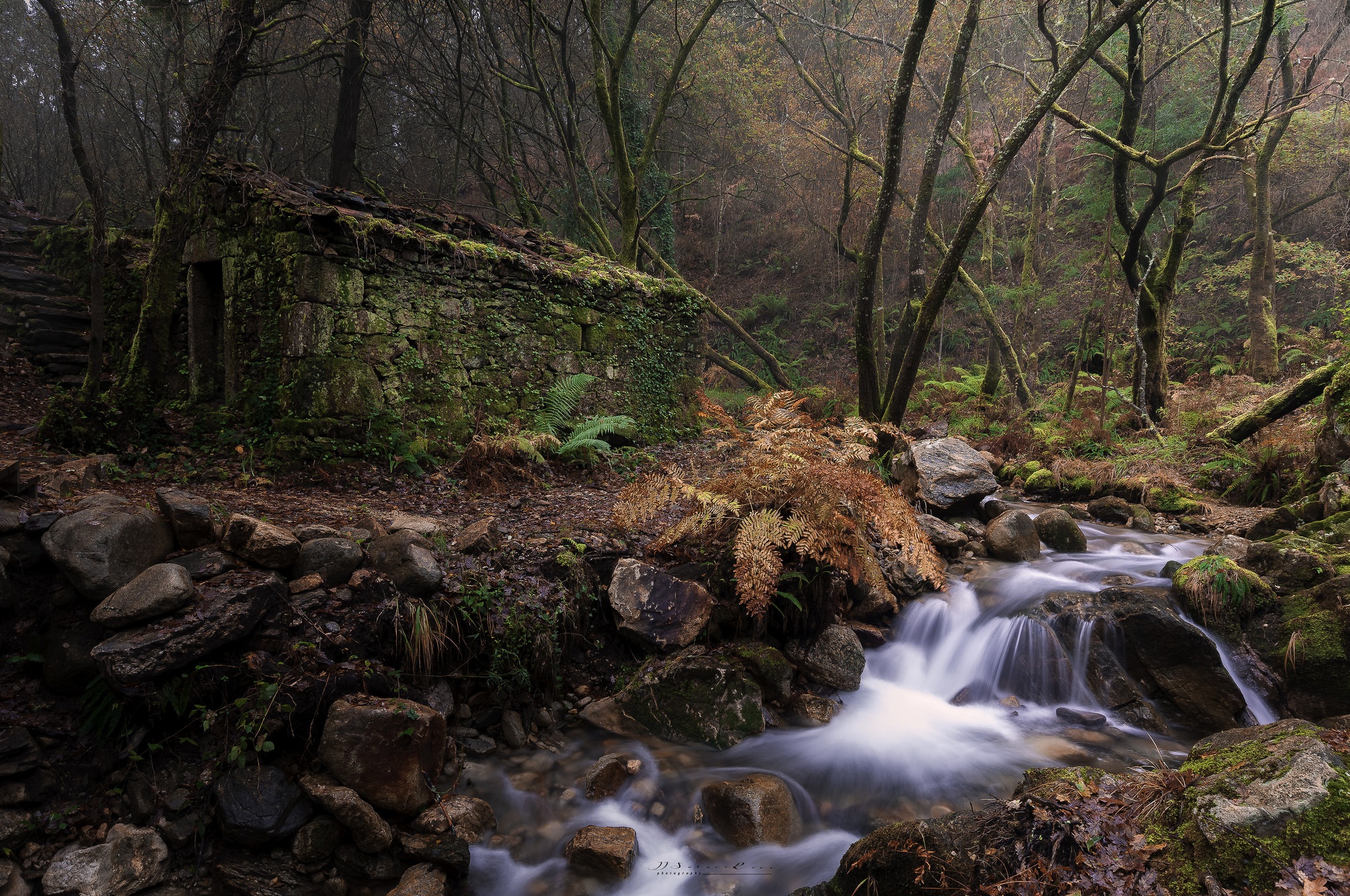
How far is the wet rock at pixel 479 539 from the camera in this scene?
4629mm

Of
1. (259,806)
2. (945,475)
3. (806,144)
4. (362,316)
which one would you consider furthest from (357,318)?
(806,144)

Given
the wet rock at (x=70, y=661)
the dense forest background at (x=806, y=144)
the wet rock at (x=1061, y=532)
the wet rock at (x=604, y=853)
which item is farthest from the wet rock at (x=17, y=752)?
the wet rock at (x=1061, y=532)

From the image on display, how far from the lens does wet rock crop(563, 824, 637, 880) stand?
133 inches

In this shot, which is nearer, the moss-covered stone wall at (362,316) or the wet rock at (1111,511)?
the moss-covered stone wall at (362,316)

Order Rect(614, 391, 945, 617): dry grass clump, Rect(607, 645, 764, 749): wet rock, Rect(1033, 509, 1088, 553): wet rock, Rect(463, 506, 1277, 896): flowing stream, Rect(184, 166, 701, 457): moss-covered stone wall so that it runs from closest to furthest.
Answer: Rect(463, 506, 1277, 896): flowing stream
Rect(607, 645, 764, 749): wet rock
Rect(614, 391, 945, 617): dry grass clump
Rect(184, 166, 701, 457): moss-covered stone wall
Rect(1033, 509, 1088, 553): wet rock

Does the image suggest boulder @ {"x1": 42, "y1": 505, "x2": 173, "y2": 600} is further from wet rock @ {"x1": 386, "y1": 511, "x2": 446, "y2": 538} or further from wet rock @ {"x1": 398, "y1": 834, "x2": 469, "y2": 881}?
wet rock @ {"x1": 398, "y1": 834, "x2": 469, "y2": 881}

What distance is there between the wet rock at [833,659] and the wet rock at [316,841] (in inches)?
120

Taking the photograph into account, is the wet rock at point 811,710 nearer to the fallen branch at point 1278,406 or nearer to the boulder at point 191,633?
the boulder at point 191,633

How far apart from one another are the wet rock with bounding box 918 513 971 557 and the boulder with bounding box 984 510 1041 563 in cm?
29

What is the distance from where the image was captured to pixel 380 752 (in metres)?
3.40

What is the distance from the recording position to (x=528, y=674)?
434 centimetres

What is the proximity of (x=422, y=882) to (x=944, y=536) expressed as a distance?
18.7 ft

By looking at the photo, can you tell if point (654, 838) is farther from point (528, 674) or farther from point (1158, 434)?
point (1158, 434)

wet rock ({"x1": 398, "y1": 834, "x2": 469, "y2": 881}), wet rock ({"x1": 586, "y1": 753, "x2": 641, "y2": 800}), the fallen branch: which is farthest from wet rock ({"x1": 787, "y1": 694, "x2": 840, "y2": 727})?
the fallen branch
